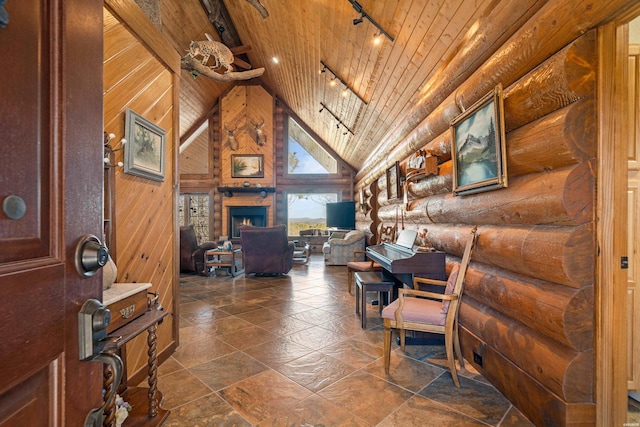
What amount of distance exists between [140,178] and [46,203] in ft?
6.40

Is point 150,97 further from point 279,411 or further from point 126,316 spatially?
point 279,411

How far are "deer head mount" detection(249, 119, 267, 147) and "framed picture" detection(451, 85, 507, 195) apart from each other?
766cm

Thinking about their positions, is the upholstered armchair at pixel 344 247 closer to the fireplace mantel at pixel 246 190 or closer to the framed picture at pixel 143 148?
the fireplace mantel at pixel 246 190

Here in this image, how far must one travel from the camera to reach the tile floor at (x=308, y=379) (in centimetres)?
178

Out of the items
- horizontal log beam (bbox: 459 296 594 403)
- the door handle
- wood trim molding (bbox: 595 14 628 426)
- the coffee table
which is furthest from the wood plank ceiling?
the coffee table

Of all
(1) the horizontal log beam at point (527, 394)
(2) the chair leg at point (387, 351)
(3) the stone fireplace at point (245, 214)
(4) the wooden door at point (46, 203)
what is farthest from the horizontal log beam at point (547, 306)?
(3) the stone fireplace at point (245, 214)

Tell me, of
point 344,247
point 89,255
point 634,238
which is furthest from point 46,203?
point 344,247

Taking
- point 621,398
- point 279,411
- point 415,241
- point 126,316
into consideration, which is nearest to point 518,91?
point 621,398

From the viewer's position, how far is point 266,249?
5797mm

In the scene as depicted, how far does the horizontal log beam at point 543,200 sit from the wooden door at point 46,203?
1890 mm

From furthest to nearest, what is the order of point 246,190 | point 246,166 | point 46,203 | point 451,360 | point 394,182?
point 246,166 → point 246,190 → point 394,182 → point 451,360 → point 46,203

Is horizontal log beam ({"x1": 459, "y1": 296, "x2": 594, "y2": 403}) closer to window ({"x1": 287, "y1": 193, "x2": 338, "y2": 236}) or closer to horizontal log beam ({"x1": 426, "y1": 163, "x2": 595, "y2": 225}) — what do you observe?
horizontal log beam ({"x1": 426, "y1": 163, "x2": 595, "y2": 225})

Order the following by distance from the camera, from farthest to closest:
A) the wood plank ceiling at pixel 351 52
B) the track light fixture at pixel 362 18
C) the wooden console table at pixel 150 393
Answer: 1. the track light fixture at pixel 362 18
2. the wood plank ceiling at pixel 351 52
3. the wooden console table at pixel 150 393

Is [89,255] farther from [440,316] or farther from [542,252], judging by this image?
[440,316]
